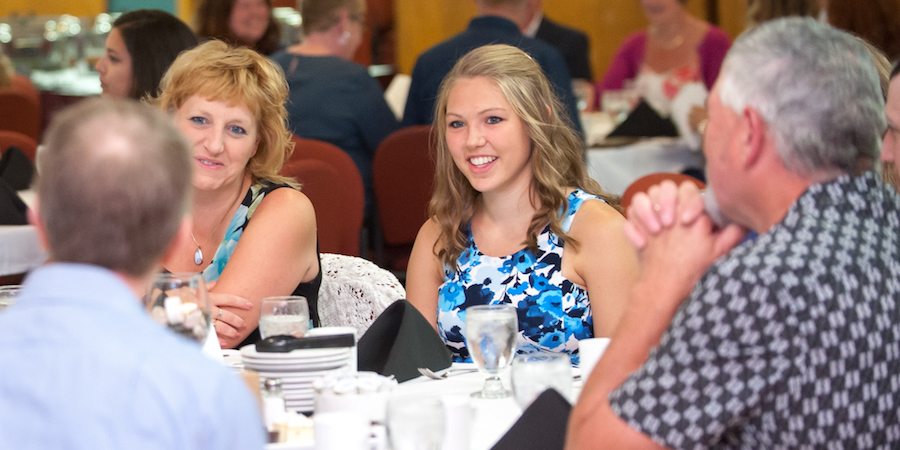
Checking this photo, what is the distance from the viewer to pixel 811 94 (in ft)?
3.79

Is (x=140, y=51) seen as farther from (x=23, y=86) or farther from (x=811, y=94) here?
(x=23, y=86)

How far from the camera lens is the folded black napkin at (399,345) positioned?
5.73 feet

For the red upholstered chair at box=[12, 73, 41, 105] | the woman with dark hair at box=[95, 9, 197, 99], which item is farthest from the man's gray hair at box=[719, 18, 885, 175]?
the red upholstered chair at box=[12, 73, 41, 105]

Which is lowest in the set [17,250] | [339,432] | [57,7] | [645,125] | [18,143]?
[57,7]

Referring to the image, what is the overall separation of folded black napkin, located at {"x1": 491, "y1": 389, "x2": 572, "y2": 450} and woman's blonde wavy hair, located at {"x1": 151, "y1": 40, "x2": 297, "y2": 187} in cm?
154

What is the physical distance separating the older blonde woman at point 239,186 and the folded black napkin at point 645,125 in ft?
8.29

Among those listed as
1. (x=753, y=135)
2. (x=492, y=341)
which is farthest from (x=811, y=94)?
(x=492, y=341)

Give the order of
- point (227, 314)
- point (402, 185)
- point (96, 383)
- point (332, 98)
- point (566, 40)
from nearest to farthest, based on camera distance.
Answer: point (96, 383) → point (227, 314) → point (402, 185) → point (332, 98) → point (566, 40)

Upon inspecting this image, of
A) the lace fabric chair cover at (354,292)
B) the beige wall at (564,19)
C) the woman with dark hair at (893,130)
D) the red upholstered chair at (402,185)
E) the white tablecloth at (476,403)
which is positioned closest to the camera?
the white tablecloth at (476,403)

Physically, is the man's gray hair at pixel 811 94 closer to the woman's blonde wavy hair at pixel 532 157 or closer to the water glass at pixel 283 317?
the water glass at pixel 283 317

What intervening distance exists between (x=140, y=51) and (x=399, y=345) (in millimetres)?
2131

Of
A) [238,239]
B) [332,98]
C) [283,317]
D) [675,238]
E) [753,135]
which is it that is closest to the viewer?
[753,135]

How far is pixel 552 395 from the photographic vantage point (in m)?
1.30

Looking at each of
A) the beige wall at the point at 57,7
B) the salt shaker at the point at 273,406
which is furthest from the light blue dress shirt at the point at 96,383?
the beige wall at the point at 57,7
